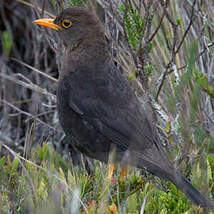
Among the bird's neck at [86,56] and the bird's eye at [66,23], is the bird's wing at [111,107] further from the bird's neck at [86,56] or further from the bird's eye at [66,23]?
the bird's eye at [66,23]

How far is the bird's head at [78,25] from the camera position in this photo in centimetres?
395

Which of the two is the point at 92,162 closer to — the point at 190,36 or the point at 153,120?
the point at 153,120

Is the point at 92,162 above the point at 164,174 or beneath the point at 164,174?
beneath

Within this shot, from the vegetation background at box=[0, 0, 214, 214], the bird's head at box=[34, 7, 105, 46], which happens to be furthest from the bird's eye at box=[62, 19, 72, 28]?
the vegetation background at box=[0, 0, 214, 214]

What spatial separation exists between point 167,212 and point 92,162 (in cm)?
218

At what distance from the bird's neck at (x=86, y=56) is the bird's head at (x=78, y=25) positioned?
0.06 metres

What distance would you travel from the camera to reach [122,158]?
3.43 m

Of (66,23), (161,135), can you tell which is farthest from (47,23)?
(161,135)

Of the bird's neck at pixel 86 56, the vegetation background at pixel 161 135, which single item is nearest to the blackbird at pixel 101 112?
the bird's neck at pixel 86 56

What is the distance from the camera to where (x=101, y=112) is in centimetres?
355

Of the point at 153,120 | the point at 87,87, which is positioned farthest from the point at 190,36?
the point at 87,87

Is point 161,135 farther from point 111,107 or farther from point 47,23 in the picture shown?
point 47,23

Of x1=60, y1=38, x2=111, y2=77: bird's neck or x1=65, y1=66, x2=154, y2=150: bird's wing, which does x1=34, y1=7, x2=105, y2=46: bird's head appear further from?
x1=65, y1=66, x2=154, y2=150: bird's wing

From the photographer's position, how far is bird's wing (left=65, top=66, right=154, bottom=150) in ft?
11.3
